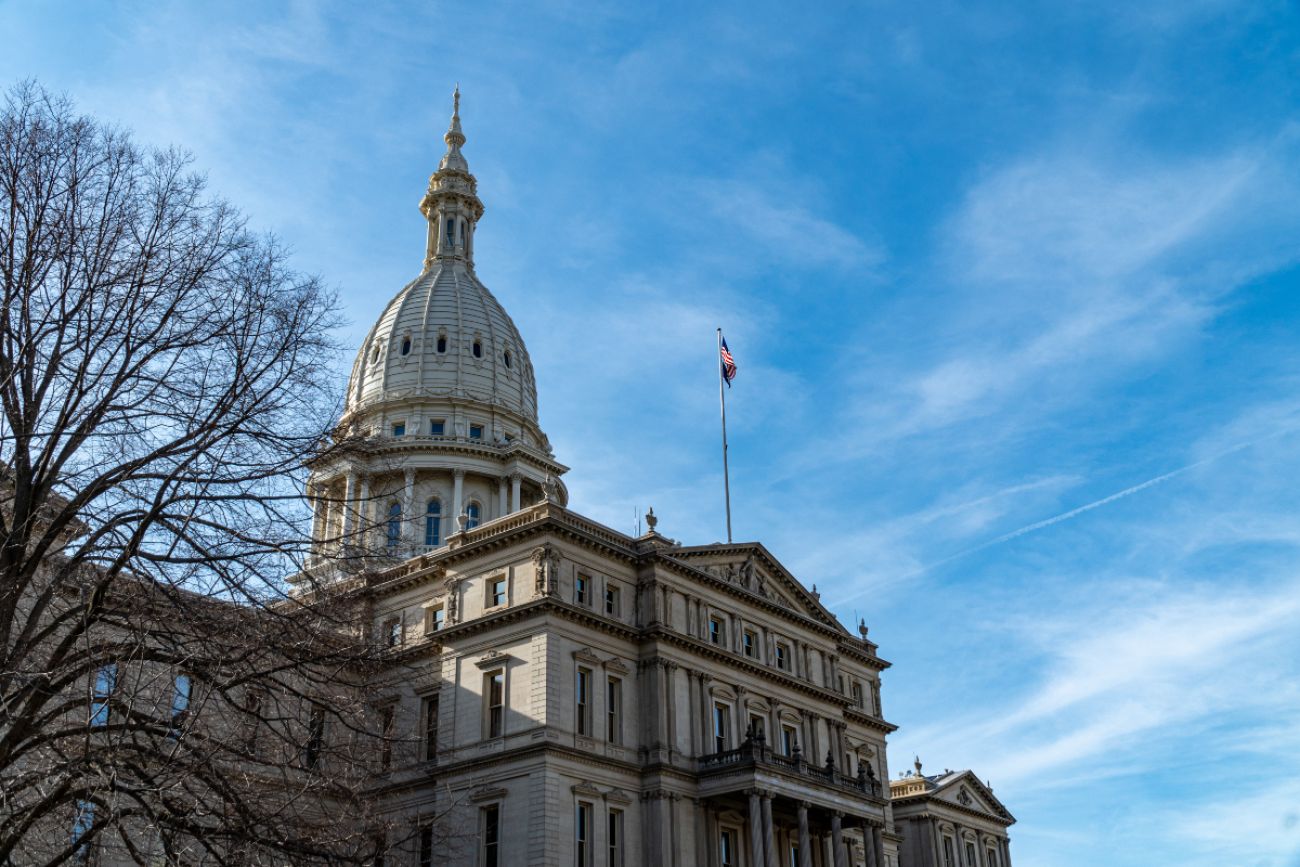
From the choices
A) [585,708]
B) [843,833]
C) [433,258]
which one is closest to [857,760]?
[843,833]

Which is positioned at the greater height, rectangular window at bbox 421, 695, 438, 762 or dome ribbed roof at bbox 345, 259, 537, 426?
dome ribbed roof at bbox 345, 259, 537, 426

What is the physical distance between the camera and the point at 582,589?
167ft

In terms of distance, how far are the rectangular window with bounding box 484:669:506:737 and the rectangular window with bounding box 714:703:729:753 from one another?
912cm

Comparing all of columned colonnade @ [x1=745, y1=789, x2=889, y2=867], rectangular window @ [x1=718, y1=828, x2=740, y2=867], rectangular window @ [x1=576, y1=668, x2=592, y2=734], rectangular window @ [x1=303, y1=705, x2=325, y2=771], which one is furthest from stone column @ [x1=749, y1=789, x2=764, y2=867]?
rectangular window @ [x1=303, y1=705, x2=325, y2=771]

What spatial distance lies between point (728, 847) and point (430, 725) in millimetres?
12483

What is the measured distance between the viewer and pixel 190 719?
17.7 metres

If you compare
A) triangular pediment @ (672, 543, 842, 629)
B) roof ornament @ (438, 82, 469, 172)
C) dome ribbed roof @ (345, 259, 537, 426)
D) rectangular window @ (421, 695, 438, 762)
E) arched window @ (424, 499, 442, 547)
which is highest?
roof ornament @ (438, 82, 469, 172)

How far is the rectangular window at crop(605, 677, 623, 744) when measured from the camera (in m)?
49.7

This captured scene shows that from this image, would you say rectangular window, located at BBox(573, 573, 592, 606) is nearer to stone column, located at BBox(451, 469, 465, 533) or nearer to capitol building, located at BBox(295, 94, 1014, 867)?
capitol building, located at BBox(295, 94, 1014, 867)

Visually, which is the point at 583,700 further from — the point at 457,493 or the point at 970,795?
the point at 970,795

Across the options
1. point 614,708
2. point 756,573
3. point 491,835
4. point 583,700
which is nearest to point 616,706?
point 614,708

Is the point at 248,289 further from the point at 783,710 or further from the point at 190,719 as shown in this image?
the point at 783,710

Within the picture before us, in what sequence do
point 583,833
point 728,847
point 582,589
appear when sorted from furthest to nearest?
point 728,847, point 582,589, point 583,833

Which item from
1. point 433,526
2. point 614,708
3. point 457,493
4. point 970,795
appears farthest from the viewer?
point 970,795
